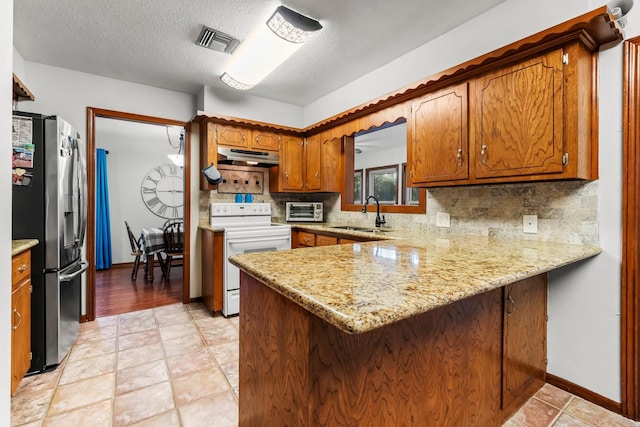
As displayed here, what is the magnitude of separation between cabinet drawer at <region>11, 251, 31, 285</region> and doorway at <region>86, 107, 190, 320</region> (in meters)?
1.20

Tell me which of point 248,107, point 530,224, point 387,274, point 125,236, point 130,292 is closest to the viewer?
Result: point 387,274

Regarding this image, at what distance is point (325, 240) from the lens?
295 cm

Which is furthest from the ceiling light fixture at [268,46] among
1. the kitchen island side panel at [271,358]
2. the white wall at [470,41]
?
the kitchen island side panel at [271,358]

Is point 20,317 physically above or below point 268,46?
below

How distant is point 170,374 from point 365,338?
176cm

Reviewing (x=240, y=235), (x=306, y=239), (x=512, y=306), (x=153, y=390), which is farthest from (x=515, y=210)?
(x=153, y=390)

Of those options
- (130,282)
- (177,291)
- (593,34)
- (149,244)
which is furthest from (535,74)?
Result: (130,282)

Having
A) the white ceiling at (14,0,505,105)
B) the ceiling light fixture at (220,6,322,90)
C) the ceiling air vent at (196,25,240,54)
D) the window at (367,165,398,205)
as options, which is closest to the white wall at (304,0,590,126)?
the white ceiling at (14,0,505,105)

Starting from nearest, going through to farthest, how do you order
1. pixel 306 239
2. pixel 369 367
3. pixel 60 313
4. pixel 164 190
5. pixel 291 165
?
pixel 369 367 → pixel 60 313 → pixel 306 239 → pixel 291 165 → pixel 164 190

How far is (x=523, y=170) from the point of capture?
5.73 ft

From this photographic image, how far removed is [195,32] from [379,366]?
8.48ft

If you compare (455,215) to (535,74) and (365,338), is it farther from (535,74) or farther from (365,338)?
(365,338)

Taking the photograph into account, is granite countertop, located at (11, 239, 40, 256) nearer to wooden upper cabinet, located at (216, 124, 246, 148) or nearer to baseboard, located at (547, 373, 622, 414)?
wooden upper cabinet, located at (216, 124, 246, 148)

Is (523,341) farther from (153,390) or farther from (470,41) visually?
(153,390)
